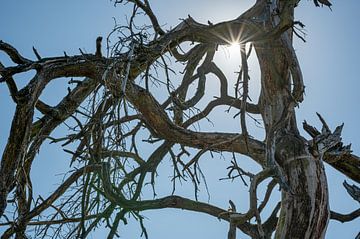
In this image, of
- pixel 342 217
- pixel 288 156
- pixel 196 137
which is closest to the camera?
pixel 288 156

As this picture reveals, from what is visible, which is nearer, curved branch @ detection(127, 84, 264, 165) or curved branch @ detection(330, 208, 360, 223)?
curved branch @ detection(127, 84, 264, 165)

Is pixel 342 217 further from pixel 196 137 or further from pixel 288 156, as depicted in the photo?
pixel 196 137

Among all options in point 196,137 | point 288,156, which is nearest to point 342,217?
point 288,156

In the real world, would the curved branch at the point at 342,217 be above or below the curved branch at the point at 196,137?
below

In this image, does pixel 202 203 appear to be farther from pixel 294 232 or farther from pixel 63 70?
pixel 63 70

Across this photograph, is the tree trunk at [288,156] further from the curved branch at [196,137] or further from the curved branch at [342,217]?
the curved branch at [342,217]

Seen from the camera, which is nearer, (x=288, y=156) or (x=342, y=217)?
(x=288, y=156)

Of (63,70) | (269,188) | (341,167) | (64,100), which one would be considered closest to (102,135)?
(63,70)

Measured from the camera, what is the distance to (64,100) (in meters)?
4.08

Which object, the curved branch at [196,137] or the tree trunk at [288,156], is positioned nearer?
the tree trunk at [288,156]

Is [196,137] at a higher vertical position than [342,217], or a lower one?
higher

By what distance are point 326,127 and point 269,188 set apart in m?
0.86

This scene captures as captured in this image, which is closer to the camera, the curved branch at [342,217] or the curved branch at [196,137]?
the curved branch at [196,137]

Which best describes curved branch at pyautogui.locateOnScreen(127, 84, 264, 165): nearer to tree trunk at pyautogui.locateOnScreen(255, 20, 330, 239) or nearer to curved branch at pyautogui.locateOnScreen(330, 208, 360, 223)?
tree trunk at pyautogui.locateOnScreen(255, 20, 330, 239)
